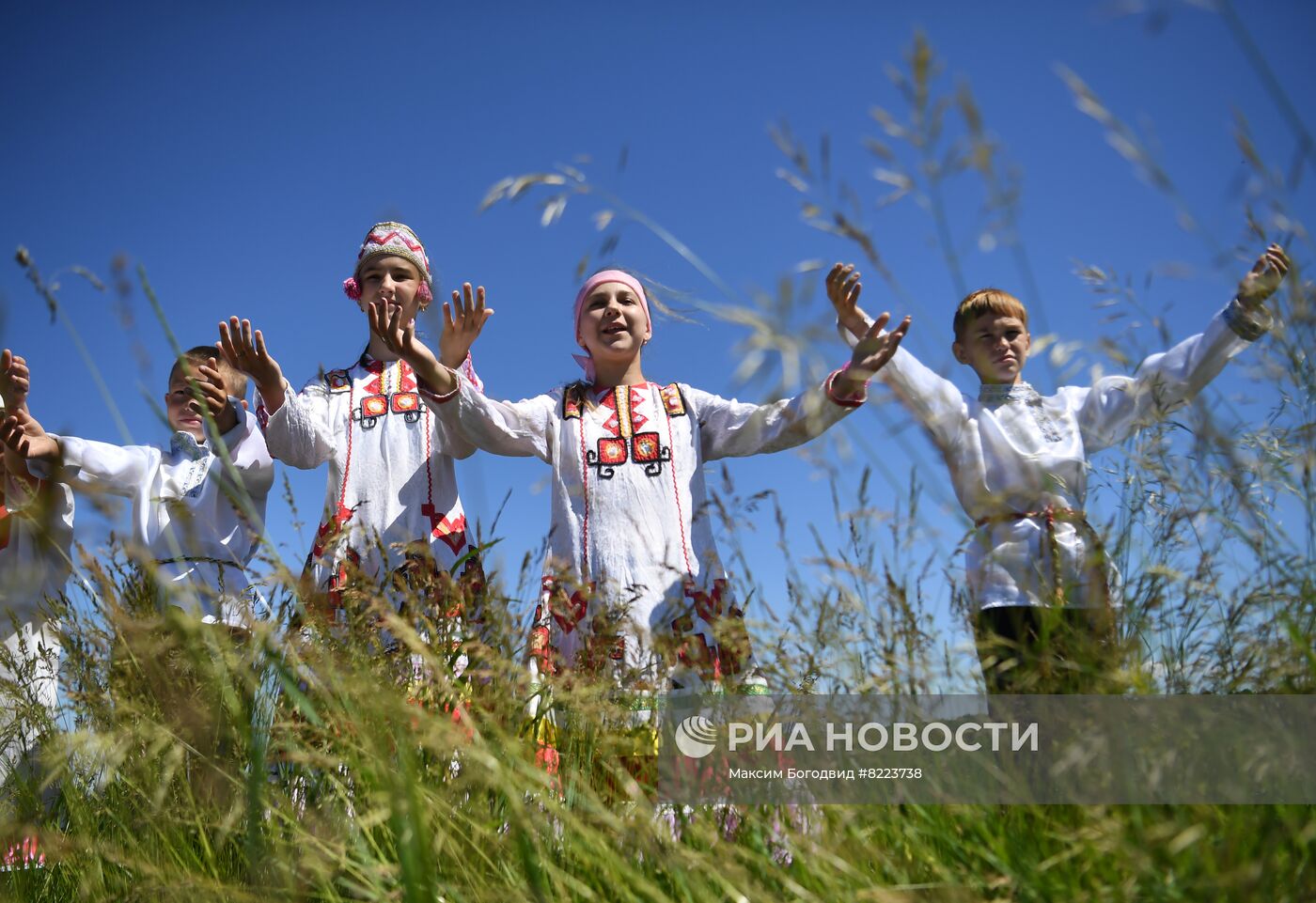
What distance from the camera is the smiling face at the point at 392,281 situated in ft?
11.3

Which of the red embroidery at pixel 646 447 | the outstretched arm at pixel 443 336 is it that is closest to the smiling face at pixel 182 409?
the outstretched arm at pixel 443 336

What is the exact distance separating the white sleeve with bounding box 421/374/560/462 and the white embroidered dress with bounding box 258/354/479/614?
0.52ft

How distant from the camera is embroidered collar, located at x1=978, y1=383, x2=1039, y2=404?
2828 millimetres

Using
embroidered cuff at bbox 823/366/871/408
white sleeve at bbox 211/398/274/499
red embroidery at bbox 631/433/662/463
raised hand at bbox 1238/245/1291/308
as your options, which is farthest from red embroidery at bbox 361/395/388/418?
raised hand at bbox 1238/245/1291/308

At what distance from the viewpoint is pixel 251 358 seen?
2949 mm

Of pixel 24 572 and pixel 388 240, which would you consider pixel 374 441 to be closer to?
pixel 388 240

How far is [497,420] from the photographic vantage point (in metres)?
2.97

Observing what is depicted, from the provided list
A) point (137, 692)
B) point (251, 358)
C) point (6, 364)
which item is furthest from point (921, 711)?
point (6, 364)

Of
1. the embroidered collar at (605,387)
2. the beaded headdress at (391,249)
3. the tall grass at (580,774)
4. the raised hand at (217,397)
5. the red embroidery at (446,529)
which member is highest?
the beaded headdress at (391,249)

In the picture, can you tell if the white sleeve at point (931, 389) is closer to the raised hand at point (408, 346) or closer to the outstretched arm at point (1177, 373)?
the outstretched arm at point (1177, 373)

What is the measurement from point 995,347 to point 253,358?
2417 mm

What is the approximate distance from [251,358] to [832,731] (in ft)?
7.80

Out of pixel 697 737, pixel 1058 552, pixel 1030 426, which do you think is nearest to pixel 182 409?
pixel 697 737

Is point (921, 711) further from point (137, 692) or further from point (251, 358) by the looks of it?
point (251, 358)
